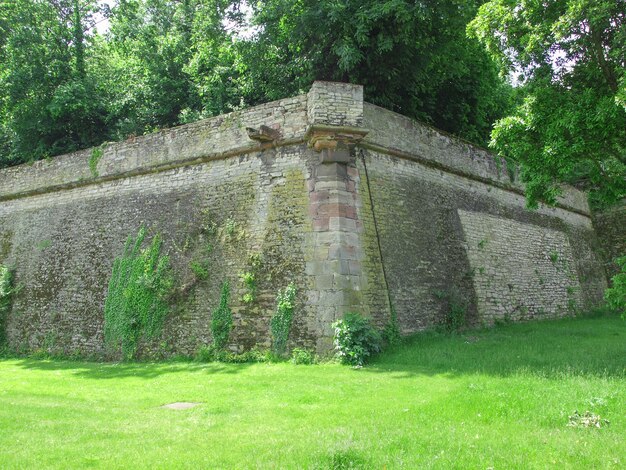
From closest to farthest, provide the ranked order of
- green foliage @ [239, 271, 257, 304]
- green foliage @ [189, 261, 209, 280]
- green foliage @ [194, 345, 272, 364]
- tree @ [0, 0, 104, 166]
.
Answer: green foliage @ [194, 345, 272, 364]
green foliage @ [239, 271, 257, 304]
green foliage @ [189, 261, 209, 280]
tree @ [0, 0, 104, 166]

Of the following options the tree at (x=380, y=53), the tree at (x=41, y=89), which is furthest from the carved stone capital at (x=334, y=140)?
the tree at (x=41, y=89)

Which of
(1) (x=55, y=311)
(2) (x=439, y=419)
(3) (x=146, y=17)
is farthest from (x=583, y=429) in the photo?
(3) (x=146, y=17)

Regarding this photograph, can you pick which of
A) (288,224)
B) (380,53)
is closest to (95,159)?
(288,224)

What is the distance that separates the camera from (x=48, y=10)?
65.4 ft

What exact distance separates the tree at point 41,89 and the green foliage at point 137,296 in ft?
30.0

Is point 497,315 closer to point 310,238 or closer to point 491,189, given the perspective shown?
point 491,189

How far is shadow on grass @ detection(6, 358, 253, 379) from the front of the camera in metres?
8.92

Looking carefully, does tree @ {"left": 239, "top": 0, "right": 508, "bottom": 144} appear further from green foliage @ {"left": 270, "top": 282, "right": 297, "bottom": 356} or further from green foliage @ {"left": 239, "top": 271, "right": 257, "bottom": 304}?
green foliage @ {"left": 270, "top": 282, "right": 297, "bottom": 356}

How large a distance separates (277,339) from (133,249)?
4.77 meters

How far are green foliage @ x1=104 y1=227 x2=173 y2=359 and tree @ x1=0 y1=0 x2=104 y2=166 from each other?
9.13 meters

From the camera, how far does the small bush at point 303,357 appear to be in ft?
29.6

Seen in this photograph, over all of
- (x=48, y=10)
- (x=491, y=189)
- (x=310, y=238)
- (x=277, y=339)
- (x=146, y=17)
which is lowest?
(x=277, y=339)

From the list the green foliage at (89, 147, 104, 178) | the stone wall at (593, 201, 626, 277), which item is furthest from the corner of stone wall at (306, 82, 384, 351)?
the stone wall at (593, 201, 626, 277)

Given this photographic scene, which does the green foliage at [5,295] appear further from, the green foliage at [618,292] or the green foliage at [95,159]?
the green foliage at [618,292]
